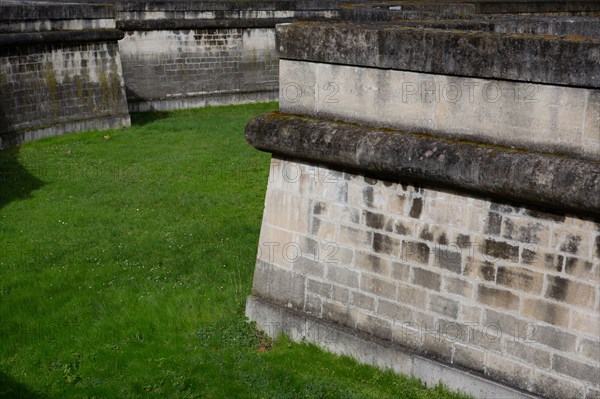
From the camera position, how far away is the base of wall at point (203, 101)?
20.5 m

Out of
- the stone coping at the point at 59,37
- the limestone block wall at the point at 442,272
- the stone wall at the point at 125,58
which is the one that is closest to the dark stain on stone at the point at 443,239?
the limestone block wall at the point at 442,272

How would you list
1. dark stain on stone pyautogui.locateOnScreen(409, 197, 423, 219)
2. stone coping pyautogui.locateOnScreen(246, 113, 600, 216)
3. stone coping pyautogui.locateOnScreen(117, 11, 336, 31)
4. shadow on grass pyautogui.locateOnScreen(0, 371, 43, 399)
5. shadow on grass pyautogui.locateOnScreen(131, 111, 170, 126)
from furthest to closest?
stone coping pyautogui.locateOnScreen(117, 11, 336, 31), shadow on grass pyautogui.locateOnScreen(131, 111, 170, 126), shadow on grass pyautogui.locateOnScreen(0, 371, 43, 399), dark stain on stone pyautogui.locateOnScreen(409, 197, 423, 219), stone coping pyautogui.locateOnScreen(246, 113, 600, 216)

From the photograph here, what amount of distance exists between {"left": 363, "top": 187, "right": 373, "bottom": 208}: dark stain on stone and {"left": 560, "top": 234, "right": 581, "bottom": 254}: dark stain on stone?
5.26 feet

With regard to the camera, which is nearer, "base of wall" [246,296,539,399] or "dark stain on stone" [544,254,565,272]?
"dark stain on stone" [544,254,565,272]

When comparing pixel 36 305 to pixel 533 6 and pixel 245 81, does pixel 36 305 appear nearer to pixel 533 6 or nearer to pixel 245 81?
pixel 533 6

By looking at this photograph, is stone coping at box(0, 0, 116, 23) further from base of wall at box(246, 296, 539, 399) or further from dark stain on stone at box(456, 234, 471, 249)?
dark stain on stone at box(456, 234, 471, 249)

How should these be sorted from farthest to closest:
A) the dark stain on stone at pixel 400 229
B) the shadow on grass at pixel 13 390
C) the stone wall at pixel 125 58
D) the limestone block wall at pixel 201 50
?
1. the limestone block wall at pixel 201 50
2. the stone wall at pixel 125 58
3. the shadow on grass at pixel 13 390
4. the dark stain on stone at pixel 400 229

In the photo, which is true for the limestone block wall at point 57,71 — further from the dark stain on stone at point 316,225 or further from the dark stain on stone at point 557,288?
the dark stain on stone at point 557,288

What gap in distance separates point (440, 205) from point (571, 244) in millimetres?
1032

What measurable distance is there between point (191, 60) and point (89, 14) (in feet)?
14.9

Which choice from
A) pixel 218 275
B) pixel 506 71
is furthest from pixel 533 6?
pixel 506 71

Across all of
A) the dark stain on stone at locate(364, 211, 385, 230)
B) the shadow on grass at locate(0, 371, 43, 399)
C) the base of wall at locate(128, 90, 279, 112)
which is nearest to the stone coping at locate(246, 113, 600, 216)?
the dark stain on stone at locate(364, 211, 385, 230)

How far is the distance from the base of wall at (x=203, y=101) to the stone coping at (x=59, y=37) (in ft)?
9.95

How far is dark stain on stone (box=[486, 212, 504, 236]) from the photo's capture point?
5664 millimetres
